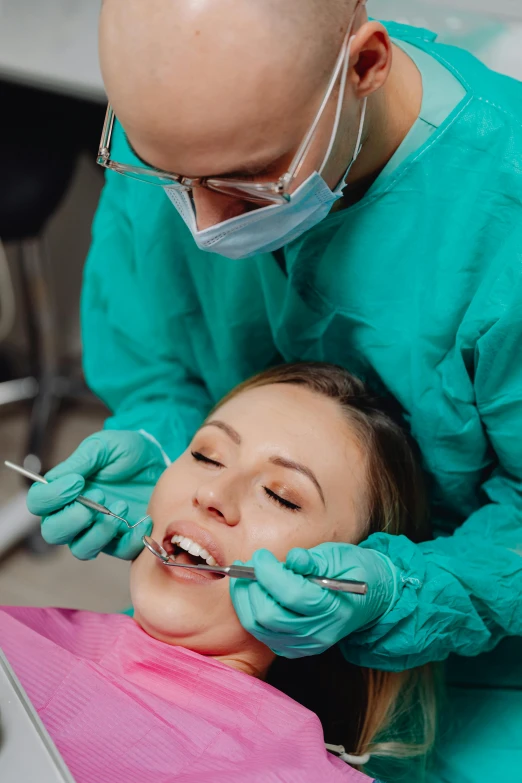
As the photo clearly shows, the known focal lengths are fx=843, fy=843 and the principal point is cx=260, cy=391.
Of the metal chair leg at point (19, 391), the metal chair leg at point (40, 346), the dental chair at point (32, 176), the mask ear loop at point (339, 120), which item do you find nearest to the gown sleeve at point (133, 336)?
the mask ear loop at point (339, 120)

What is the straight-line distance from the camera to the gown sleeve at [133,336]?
156 centimetres

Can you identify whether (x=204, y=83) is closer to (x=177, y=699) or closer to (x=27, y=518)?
(x=177, y=699)

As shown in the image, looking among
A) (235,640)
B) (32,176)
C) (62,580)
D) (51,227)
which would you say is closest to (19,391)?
(51,227)

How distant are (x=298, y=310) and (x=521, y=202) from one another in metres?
0.40

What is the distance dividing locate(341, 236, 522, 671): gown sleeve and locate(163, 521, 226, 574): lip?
22cm

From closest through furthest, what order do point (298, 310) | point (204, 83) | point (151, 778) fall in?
point (204, 83)
point (151, 778)
point (298, 310)

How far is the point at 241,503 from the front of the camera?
1205 mm

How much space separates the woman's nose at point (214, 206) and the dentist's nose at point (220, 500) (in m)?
0.36

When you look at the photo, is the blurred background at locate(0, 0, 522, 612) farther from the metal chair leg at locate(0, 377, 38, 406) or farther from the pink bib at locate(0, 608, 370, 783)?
the pink bib at locate(0, 608, 370, 783)

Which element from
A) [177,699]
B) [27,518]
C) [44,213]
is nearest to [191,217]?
[177,699]

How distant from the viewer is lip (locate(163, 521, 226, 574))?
1.17 metres

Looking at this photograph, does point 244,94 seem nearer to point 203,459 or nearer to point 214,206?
point 214,206

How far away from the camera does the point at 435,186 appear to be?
3.99 ft

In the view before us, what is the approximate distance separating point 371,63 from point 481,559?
0.72 metres
